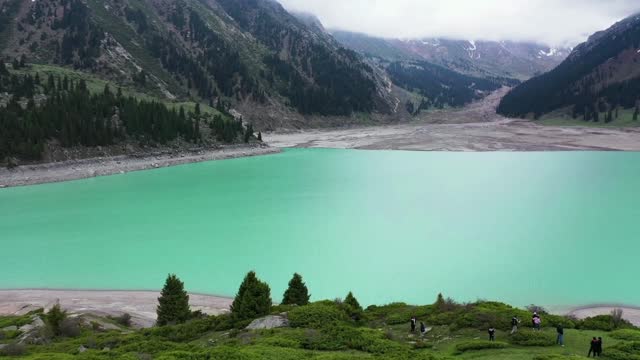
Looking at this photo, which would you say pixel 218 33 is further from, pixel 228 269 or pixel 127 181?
pixel 228 269

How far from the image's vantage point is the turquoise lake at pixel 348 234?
30.6 meters

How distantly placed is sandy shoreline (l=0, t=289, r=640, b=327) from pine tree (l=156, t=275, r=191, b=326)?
2.30 metres

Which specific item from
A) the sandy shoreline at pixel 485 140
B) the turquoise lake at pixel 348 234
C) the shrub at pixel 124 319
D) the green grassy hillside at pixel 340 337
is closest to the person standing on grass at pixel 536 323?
the green grassy hillside at pixel 340 337

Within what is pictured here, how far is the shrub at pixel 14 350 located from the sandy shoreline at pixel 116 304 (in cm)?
754

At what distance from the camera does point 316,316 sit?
17.7 m

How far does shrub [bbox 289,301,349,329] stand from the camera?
17.3 meters

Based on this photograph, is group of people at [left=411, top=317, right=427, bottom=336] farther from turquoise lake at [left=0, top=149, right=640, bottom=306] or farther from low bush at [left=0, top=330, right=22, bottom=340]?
low bush at [left=0, top=330, right=22, bottom=340]

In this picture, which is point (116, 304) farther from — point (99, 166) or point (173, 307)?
point (99, 166)

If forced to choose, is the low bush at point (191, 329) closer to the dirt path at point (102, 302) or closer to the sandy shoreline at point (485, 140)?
the dirt path at point (102, 302)

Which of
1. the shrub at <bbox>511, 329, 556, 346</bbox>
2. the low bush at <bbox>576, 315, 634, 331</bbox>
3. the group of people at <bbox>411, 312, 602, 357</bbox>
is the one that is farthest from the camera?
the low bush at <bbox>576, 315, 634, 331</bbox>

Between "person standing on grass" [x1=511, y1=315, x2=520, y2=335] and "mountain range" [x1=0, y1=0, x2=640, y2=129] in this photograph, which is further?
"mountain range" [x1=0, y1=0, x2=640, y2=129]

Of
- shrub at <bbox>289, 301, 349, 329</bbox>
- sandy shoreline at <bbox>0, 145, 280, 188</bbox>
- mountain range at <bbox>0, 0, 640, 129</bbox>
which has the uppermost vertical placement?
mountain range at <bbox>0, 0, 640, 129</bbox>

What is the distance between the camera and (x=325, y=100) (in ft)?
594

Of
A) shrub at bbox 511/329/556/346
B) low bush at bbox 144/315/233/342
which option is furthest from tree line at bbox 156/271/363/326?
shrub at bbox 511/329/556/346
